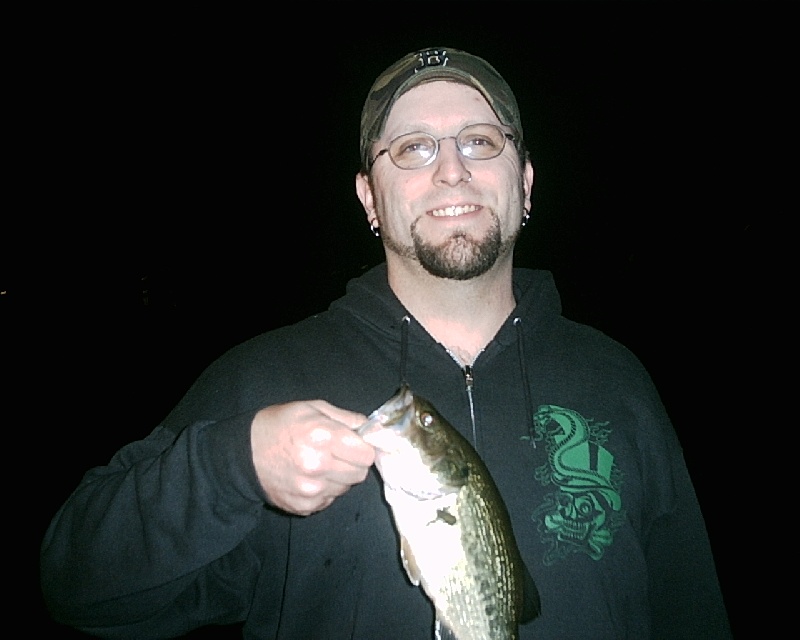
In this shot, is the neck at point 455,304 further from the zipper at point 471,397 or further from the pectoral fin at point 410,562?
the pectoral fin at point 410,562

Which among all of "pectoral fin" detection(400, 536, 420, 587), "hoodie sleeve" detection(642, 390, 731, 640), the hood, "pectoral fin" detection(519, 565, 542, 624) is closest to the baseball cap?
the hood

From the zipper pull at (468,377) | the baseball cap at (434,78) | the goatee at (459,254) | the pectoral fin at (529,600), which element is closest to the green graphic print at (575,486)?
the pectoral fin at (529,600)

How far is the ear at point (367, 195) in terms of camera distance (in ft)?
8.82

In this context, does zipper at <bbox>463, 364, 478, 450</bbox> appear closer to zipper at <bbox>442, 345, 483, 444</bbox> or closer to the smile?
zipper at <bbox>442, 345, 483, 444</bbox>

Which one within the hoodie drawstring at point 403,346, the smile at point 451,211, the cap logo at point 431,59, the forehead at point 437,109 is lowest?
Answer: the hoodie drawstring at point 403,346

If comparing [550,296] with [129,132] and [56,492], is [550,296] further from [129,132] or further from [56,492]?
[129,132]

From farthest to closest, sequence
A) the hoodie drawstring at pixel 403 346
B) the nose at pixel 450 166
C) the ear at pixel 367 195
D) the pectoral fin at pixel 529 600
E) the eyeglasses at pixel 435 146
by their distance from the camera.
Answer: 1. the ear at pixel 367 195
2. the eyeglasses at pixel 435 146
3. the nose at pixel 450 166
4. the hoodie drawstring at pixel 403 346
5. the pectoral fin at pixel 529 600

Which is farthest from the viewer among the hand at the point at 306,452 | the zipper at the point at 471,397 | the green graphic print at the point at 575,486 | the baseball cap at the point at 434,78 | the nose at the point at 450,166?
the baseball cap at the point at 434,78

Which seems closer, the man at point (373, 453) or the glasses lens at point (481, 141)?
the man at point (373, 453)

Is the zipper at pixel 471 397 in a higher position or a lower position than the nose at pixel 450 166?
lower

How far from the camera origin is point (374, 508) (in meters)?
1.91

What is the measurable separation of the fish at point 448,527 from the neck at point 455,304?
81 centimetres

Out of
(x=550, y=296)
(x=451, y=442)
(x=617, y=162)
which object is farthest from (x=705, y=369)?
(x=451, y=442)

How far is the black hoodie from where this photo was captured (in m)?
1.54
